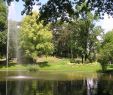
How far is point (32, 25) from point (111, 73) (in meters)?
20.8

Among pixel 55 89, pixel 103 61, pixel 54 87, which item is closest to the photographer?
pixel 55 89

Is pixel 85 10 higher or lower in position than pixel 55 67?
higher

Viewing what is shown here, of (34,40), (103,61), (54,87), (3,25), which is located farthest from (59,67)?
(54,87)

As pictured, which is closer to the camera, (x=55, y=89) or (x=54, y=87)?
(x=55, y=89)

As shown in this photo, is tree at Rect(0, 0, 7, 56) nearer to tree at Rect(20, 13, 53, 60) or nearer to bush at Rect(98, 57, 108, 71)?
tree at Rect(20, 13, 53, 60)

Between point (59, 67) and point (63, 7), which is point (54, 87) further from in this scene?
point (59, 67)

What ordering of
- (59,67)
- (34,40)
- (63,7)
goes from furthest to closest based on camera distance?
(34,40) < (59,67) < (63,7)

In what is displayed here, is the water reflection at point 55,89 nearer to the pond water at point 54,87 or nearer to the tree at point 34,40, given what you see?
the pond water at point 54,87

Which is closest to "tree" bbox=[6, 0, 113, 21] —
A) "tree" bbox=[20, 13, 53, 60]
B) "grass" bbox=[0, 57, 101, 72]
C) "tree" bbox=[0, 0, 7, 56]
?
"grass" bbox=[0, 57, 101, 72]

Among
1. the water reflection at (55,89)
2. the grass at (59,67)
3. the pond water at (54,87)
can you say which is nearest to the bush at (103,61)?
the grass at (59,67)

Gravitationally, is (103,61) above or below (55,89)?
above

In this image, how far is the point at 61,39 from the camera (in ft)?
281

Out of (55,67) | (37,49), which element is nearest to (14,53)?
(37,49)

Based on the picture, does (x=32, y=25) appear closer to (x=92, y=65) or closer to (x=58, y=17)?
(x=92, y=65)
